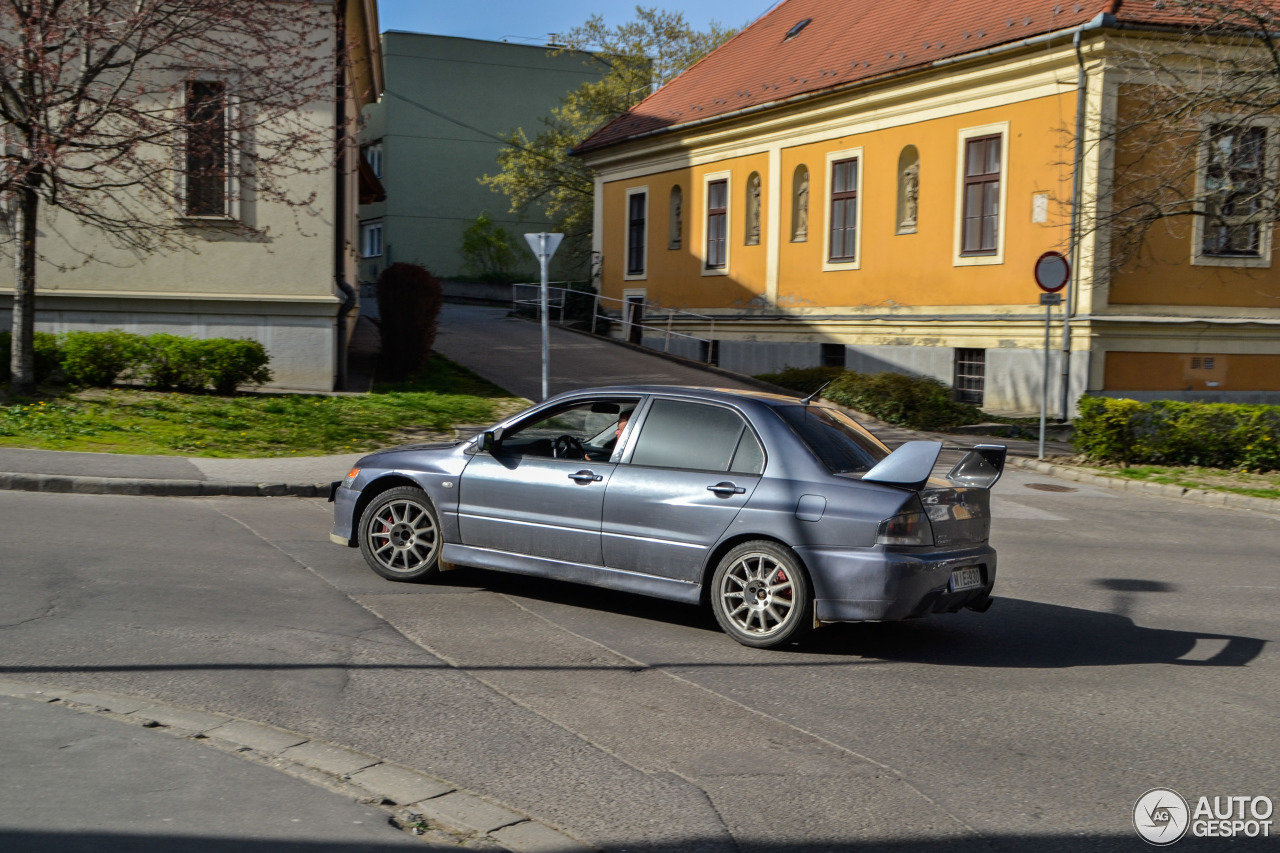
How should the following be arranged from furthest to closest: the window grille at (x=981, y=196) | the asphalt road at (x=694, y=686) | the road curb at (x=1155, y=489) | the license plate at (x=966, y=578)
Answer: the window grille at (x=981, y=196) → the road curb at (x=1155, y=489) → the license plate at (x=966, y=578) → the asphalt road at (x=694, y=686)

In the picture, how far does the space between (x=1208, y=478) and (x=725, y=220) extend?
1813cm

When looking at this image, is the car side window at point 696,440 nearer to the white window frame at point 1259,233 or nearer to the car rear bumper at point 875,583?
the car rear bumper at point 875,583

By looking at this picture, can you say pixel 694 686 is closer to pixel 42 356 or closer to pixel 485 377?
pixel 42 356

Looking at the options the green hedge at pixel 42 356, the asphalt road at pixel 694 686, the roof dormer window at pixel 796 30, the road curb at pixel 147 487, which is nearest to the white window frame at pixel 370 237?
the roof dormer window at pixel 796 30

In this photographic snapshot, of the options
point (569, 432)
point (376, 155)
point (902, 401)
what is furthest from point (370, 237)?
point (569, 432)

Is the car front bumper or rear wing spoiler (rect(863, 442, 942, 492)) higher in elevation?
rear wing spoiler (rect(863, 442, 942, 492))

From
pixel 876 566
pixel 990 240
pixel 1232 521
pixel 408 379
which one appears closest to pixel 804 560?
pixel 876 566

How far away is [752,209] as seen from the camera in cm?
3095

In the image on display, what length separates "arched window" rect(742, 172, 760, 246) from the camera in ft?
101

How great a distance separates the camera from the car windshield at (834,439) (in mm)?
7078

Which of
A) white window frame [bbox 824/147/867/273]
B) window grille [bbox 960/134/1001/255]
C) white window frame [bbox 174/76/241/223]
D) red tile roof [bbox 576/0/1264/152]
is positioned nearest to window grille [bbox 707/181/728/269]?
red tile roof [bbox 576/0/1264/152]

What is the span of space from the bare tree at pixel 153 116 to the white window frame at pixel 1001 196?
41.2 ft

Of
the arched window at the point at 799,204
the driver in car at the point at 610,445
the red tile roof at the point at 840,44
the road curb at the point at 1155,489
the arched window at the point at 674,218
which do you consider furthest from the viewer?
the arched window at the point at 674,218

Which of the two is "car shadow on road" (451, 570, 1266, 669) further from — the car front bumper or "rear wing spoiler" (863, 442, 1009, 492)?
"rear wing spoiler" (863, 442, 1009, 492)
